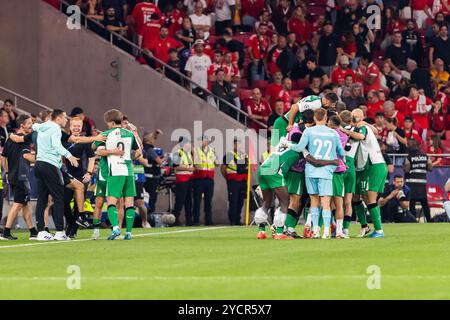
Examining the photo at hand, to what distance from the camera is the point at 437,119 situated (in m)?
35.1

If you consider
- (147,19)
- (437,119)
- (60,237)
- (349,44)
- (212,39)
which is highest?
(147,19)

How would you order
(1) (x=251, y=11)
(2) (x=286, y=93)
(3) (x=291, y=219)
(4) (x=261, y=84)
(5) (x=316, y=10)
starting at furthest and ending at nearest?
1. (5) (x=316, y=10)
2. (1) (x=251, y=11)
3. (4) (x=261, y=84)
4. (2) (x=286, y=93)
5. (3) (x=291, y=219)

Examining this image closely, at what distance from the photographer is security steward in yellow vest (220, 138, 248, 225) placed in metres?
32.2

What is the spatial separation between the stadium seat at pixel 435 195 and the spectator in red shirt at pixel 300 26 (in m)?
6.54

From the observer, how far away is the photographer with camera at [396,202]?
31094mm

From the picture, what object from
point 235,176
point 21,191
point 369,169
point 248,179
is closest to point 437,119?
point 235,176

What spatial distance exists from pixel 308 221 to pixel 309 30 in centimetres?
1512

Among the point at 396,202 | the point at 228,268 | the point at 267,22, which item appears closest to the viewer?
the point at 228,268

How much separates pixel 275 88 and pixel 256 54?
1.64m

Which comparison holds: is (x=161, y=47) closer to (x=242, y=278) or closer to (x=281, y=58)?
(x=281, y=58)

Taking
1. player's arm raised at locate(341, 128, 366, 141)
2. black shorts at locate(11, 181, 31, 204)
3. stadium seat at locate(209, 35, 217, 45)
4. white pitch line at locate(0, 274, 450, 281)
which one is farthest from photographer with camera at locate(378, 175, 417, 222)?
white pitch line at locate(0, 274, 450, 281)

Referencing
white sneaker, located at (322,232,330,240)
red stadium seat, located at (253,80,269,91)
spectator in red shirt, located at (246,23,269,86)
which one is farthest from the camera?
spectator in red shirt, located at (246,23,269,86)

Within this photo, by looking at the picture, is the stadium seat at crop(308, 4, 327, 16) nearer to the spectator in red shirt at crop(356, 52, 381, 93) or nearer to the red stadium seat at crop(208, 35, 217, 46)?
the spectator in red shirt at crop(356, 52, 381, 93)

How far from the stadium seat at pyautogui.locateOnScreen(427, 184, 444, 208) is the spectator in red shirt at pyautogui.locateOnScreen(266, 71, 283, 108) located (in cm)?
471
